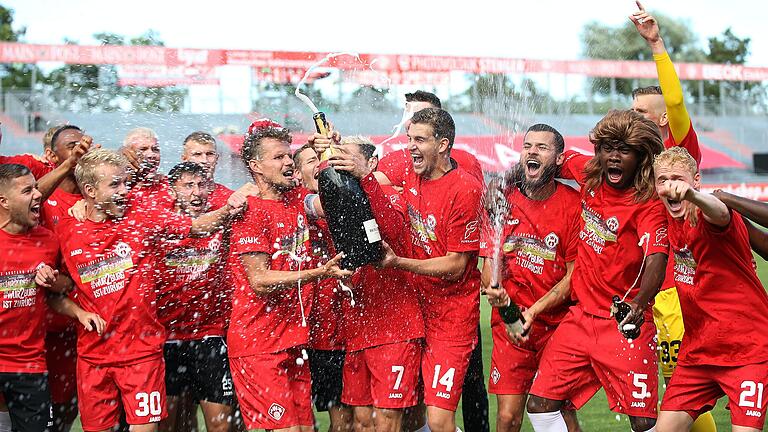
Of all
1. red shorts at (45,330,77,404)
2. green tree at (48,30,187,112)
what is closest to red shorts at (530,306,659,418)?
red shorts at (45,330,77,404)

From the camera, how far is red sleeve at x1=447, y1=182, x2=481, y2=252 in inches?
225

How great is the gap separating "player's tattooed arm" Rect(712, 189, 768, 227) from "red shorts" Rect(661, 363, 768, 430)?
0.77m

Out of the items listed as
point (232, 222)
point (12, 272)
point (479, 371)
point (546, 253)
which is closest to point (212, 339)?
point (232, 222)

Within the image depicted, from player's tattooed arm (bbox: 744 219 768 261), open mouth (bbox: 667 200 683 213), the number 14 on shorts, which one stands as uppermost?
open mouth (bbox: 667 200 683 213)

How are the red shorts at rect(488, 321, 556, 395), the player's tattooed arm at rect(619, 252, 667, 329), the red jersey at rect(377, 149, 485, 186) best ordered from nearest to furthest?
the player's tattooed arm at rect(619, 252, 667, 329) → the red shorts at rect(488, 321, 556, 395) → the red jersey at rect(377, 149, 485, 186)

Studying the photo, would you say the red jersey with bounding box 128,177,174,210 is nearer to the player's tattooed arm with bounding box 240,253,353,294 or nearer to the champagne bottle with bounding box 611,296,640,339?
the player's tattooed arm with bounding box 240,253,353,294

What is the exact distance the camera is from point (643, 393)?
529cm

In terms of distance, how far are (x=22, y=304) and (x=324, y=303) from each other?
1780 mm

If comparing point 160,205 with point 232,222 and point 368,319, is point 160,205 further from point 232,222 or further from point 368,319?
point 368,319

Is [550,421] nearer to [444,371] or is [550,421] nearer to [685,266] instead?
[444,371]

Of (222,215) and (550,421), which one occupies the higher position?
(222,215)

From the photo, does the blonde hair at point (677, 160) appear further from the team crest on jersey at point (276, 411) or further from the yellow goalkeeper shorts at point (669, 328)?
the team crest on jersey at point (276, 411)

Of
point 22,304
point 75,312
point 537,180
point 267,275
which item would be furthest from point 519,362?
point 22,304

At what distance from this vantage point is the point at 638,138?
5.35 meters
